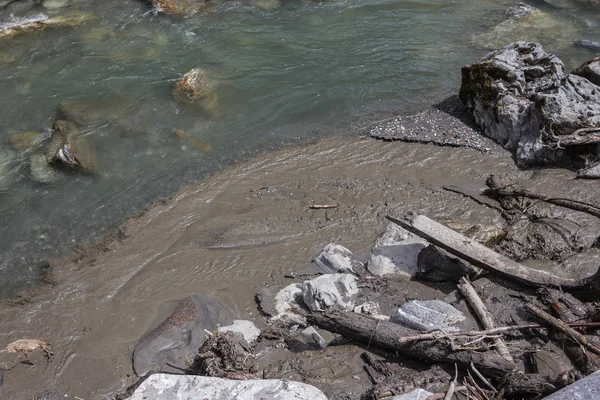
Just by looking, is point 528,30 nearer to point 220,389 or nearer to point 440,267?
point 440,267

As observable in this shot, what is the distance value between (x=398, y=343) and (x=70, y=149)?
6.11 metres

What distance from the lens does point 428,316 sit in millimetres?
5375

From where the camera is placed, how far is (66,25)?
40.3ft

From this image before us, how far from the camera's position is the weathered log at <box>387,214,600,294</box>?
5730mm

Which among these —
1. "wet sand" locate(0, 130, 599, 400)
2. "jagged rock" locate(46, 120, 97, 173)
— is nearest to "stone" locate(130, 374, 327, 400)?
"wet sand" locate(0, 130, 599, 400)

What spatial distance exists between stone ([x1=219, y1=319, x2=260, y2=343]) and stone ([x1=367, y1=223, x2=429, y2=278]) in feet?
4.93

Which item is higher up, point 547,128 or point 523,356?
point 547,128

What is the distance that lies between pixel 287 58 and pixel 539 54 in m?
4.57

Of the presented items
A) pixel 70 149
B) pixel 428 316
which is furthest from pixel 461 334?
pixel 70 149

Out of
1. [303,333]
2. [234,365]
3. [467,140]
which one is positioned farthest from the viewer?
[467,140]

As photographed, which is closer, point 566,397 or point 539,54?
point 566,397

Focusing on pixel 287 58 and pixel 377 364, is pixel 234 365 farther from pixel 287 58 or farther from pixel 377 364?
pixel 287 58

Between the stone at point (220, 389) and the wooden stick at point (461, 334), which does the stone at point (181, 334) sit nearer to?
the stone at point (220, 389)

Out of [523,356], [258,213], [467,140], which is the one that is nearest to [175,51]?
[258,213]
